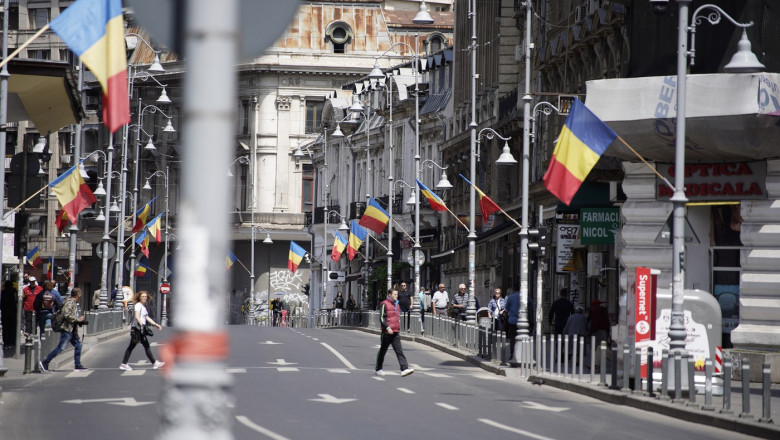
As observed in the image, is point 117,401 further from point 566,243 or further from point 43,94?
point 566,243

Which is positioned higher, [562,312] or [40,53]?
[40,53]

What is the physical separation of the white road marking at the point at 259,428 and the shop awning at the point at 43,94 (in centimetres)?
1003

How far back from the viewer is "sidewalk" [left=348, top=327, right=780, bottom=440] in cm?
1755

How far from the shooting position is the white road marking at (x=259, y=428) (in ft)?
52.5

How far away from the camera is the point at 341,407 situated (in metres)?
20.4

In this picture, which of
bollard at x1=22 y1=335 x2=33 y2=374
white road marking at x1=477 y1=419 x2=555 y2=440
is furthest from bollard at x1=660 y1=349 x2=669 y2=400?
bollard at x1=22 y1=335 x2=33 y2=374

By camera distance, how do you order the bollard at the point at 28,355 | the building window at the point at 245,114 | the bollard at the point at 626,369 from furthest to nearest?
the building window at the point at 245,114
the bollard at the point at 28,355
the bollard at the point at 626,369

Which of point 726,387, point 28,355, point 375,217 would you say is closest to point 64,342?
point 28,355

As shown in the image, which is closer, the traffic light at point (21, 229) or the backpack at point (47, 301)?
the traffic light at point (21, 229)

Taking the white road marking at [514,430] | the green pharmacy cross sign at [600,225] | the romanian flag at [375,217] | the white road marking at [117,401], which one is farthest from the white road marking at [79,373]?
the romanian flag at [375,217]

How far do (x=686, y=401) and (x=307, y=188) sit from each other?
275 feet

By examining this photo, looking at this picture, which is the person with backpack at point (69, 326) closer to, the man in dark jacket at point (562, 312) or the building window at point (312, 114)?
the man in dark jacket at point (562, 312)

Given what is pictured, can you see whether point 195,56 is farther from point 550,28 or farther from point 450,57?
point 450,57

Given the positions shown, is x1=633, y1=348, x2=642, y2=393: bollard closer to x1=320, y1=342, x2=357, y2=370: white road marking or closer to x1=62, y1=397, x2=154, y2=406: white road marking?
x1=62, y1=397, x2=154, y2=406: white road marking
